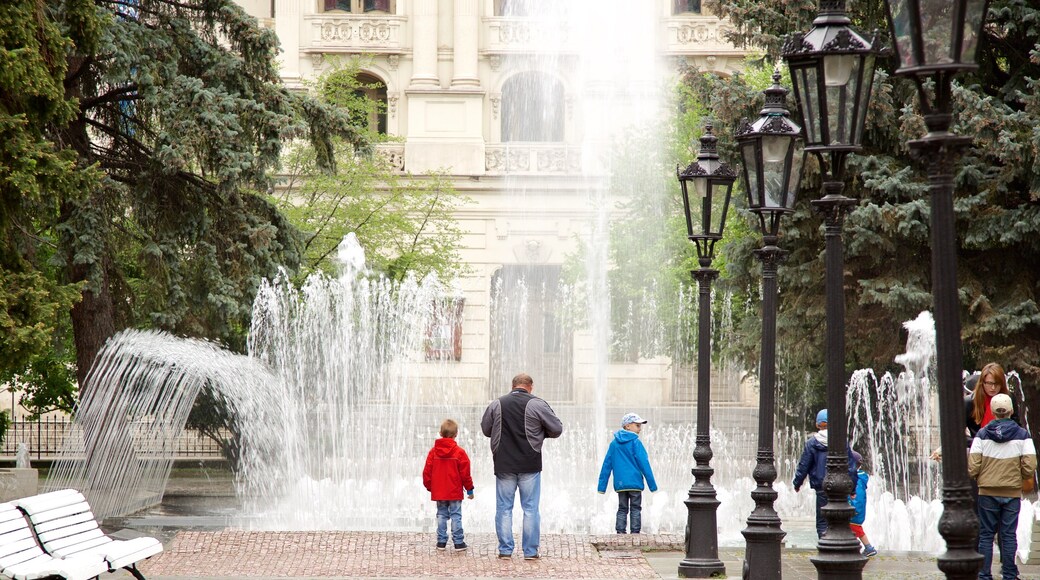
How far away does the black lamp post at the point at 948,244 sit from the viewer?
5105 mm

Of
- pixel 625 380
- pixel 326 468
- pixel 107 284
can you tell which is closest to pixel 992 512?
pixel 326 468

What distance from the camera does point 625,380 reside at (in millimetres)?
37250

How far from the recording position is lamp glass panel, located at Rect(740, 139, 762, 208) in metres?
9.48

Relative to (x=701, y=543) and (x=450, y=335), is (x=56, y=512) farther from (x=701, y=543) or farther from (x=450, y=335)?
(x=450, y=335)

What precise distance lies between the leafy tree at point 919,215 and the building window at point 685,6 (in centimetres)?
2106

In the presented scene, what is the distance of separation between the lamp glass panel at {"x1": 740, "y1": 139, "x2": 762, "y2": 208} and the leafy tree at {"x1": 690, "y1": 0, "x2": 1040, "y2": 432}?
7706 mm

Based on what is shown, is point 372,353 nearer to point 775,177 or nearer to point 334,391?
point 334,391

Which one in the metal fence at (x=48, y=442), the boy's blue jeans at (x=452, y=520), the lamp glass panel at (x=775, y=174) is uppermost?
the lamp glass panel at (x=775, y=174)

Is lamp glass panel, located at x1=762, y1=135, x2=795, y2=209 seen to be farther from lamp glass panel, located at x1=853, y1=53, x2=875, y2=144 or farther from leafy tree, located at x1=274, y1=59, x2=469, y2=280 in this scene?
leafy tree, located at x1=274, y1=59, x2=469, y2=280

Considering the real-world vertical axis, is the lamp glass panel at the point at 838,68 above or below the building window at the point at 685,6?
below

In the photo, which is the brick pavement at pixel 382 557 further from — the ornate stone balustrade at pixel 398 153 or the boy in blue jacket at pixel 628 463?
the ornate stone balustrade at pixel 398 153

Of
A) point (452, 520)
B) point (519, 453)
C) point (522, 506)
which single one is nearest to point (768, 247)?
point (519, 453)

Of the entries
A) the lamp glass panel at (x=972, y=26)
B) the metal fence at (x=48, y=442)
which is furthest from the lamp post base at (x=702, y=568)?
the metal fence at (x=48, y=442)

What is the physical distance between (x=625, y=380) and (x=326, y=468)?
19992 millimetres
